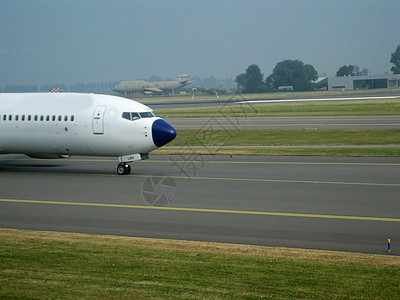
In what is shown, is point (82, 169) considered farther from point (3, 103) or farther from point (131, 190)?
point (131, 190)

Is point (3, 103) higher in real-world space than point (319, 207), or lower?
higher

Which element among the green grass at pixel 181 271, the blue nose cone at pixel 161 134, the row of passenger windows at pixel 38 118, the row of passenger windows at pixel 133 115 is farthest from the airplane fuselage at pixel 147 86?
the green grass at pixel 181 271

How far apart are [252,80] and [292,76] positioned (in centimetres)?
1929

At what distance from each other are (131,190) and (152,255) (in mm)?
10706

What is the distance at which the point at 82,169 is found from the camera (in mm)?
32844

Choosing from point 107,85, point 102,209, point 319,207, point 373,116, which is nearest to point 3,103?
point 102,209

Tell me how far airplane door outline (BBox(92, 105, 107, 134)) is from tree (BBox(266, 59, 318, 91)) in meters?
129

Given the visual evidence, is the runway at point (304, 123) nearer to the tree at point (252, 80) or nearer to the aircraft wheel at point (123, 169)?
the aircraft wheel at point (123, 169)

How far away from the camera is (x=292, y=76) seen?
166125 mm

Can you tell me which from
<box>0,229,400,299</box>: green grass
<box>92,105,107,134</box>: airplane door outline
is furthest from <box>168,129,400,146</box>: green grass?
<box>0,229,400,299</box>: green grass

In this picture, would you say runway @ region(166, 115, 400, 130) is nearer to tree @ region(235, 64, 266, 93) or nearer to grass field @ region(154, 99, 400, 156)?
grass field @ region(154, 99, 400, 156)

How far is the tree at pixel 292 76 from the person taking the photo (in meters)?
162

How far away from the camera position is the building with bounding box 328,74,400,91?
6304 inches

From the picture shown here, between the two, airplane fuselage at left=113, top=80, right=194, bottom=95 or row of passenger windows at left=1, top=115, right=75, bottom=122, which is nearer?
row of passenger windows at left=1, top=115, right=75, bottom=122
